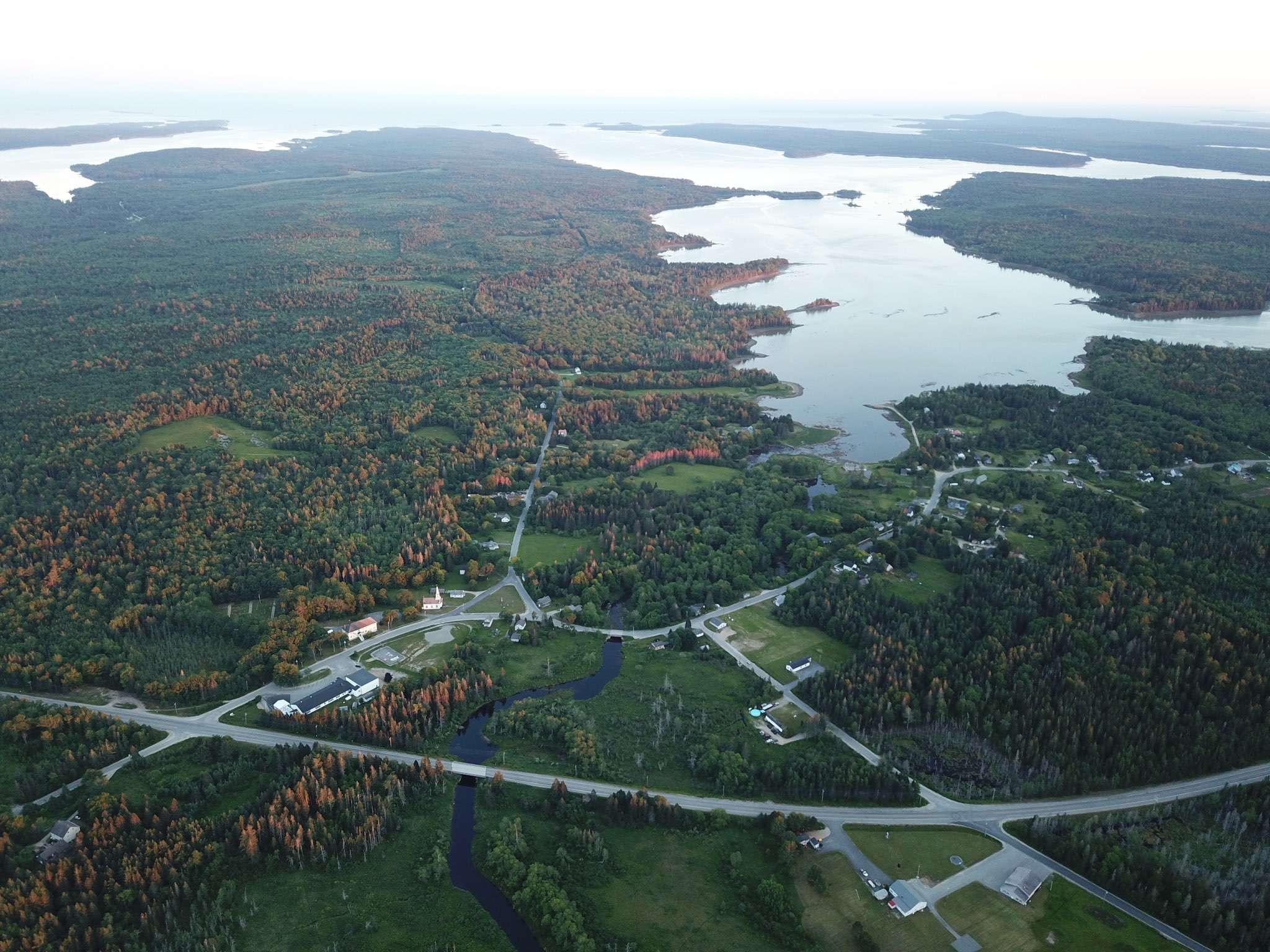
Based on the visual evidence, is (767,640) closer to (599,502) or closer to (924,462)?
(599,502)

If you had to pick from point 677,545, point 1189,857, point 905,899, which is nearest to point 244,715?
point 677,545

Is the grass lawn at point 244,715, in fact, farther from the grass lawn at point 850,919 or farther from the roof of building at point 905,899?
the roof of building at point 905,899

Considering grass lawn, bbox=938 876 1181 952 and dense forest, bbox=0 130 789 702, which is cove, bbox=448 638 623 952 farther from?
grass lawn, bbox=938 876 1181 952

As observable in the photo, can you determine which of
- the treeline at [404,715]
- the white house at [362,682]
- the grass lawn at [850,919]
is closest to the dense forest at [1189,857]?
the grass lawn at [850,919]

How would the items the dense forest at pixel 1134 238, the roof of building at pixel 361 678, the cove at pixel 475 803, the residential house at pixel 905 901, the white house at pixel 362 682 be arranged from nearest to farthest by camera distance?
the residential house at pixel 905 901 < the cove at pixel 475 803 < the white house at pixel 362 682 < the roof of building at pixel 361 678 < the dense forest at pixel 1134 238

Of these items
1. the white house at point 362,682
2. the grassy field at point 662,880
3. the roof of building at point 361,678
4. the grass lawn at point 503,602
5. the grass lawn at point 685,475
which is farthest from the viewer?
the grass lawn at point 685,475

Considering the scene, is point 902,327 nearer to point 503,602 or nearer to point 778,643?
point 778,643

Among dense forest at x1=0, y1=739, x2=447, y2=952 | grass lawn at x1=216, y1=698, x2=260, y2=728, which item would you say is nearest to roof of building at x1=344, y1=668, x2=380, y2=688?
grass lawn at x1=216, y1=698, x2=260, y2=728
